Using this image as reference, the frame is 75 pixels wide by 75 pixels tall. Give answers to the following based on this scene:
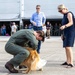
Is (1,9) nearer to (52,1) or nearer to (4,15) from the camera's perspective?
(4,15)

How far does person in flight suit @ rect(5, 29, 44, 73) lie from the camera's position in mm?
7362

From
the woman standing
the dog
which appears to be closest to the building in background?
the woman standing

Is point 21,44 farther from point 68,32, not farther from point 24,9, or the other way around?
point 24,9

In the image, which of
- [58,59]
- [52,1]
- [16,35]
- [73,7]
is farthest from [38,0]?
[16,35]

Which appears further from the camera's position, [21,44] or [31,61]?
[21,44]

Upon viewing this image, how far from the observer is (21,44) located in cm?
A: 768

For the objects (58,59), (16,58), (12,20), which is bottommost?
(12,20)

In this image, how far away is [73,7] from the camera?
35.7 metres

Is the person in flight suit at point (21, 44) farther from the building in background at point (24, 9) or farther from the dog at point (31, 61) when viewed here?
the building in background at point (24, 9)

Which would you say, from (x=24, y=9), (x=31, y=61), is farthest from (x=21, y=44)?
(x=24, y=9)

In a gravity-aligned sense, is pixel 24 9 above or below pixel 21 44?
below

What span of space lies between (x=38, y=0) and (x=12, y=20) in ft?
11.5

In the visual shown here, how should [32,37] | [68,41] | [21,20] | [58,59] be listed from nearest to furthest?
1. [32,37]
2. [68,41]
3. [58,59]
4. [21,20]

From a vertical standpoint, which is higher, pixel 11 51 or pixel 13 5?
pixel 11 51
